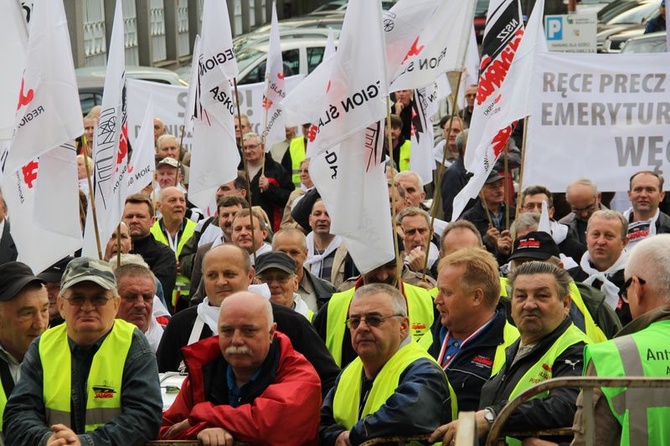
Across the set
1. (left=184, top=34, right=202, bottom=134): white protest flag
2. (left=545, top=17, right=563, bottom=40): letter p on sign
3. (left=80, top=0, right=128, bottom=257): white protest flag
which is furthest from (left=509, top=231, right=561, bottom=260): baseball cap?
(left=545, top=17, right=563, bottom=40): letter p on sign

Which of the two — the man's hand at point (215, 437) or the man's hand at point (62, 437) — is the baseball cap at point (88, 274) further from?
the man's hand at point (215, 437)

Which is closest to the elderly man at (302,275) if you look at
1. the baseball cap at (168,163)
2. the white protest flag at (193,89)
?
the white protest flag at (193,89)

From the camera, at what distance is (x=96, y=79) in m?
22.6

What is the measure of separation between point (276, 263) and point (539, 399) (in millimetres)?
2900

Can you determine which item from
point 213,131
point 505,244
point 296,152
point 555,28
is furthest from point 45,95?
point 555,28

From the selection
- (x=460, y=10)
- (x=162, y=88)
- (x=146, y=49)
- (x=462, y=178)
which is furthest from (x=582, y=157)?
(x=146, y=49)

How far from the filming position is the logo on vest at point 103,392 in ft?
21.9

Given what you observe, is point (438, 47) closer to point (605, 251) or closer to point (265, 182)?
point (605, 251)

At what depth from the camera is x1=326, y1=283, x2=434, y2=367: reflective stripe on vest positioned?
8516mm

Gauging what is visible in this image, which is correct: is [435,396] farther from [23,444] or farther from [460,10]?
[460,10]

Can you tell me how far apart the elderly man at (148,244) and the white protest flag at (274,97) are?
399 cm

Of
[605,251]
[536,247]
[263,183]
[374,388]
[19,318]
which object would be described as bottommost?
[263,183]

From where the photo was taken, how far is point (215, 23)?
11930 millimetres

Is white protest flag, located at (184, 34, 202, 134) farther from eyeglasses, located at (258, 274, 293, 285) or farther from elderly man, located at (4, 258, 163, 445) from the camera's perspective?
elderly man, located at (4, 258, 163, 445)
